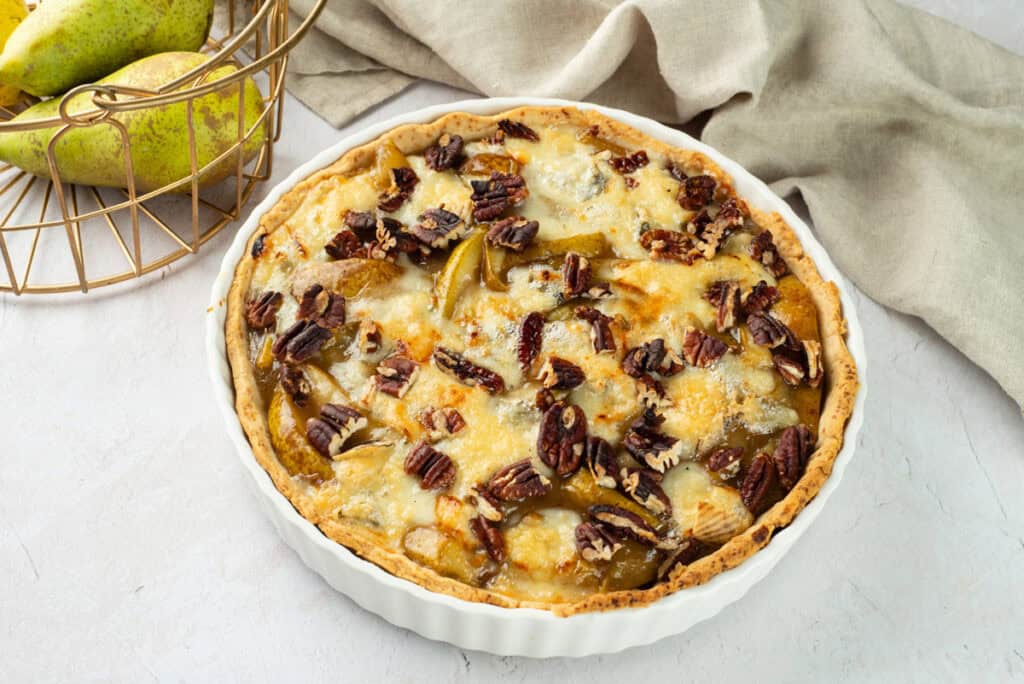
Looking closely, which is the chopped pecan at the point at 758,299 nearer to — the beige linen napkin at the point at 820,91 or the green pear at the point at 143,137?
the beige linen napkin at the point at 820,91

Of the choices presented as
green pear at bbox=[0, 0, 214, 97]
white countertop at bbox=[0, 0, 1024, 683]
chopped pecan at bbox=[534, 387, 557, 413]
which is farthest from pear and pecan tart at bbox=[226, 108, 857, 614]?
green pear at bbox=[0, 0, 214, 97]

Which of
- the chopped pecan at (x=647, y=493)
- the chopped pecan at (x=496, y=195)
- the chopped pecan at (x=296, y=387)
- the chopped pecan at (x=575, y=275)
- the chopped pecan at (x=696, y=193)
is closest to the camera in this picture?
the chopped pecan at (x=647, y=493)

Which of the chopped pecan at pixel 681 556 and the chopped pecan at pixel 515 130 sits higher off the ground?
the chopped pecan at pixel 515 130

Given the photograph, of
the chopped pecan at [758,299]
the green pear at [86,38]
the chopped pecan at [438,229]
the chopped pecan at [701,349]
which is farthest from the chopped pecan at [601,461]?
the green pear at [86,38]

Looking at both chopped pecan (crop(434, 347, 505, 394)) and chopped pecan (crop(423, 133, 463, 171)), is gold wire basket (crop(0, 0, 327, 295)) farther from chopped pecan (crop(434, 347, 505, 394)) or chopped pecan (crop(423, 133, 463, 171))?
chopped pecan (crop(434, 347, 505, 394))

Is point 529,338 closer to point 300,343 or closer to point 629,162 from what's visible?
point 300,343

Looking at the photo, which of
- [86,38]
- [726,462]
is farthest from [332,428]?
[86,38]
